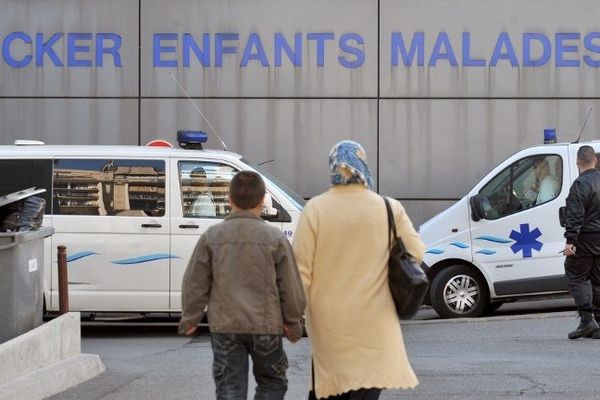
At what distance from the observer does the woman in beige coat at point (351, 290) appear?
18.6 ft

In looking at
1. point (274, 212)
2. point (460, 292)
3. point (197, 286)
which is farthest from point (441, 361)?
point (197, 286)

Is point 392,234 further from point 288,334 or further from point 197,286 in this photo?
point 197,286

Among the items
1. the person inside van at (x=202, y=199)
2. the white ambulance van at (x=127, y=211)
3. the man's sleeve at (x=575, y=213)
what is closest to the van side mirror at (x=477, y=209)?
the white ambulance van at (x=127, y=211)

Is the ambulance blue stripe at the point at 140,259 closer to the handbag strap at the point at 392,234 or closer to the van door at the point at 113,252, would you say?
the van door at the point at 113,252

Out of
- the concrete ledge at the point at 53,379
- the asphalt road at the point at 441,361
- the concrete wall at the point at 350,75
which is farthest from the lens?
the concrete wall at the point at 350,75

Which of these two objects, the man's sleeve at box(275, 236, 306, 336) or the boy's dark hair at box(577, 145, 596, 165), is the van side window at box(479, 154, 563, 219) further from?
the man's sleeve at box(275, 236, 306, 336)

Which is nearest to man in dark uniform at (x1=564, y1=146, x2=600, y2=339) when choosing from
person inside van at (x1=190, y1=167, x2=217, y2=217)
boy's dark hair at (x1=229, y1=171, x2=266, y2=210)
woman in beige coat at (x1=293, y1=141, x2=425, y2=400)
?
person inside van at (x1=190, y1=167, x2=217, y2=217)

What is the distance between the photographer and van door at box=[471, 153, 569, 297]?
12812mm

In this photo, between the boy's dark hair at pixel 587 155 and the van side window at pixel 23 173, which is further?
the van side window at pixel 23 173

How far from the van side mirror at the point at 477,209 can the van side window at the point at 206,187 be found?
2935mm

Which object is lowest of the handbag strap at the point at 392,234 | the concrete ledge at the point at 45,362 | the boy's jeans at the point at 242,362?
the concrete ledge at the point at 45,362

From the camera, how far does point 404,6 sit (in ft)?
59.3

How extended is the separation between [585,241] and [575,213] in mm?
307

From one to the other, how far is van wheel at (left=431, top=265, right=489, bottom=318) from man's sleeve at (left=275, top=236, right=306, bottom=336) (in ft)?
24.8
